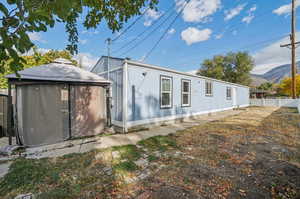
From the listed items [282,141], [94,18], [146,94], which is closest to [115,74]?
[146,94]

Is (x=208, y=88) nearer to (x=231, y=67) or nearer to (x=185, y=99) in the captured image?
(x=185, y=99)

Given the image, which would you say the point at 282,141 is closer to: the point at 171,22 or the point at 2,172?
the point at 171,22

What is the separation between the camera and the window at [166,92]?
6.86 meters

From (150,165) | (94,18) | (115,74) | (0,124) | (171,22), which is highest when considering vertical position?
(171,22)

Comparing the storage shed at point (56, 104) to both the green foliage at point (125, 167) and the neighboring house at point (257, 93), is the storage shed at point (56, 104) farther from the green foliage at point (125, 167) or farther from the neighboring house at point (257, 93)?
the neighboring house at point (257, 93)

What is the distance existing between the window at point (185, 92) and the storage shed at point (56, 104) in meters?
4.32

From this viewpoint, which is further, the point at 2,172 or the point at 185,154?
the point at 185,154

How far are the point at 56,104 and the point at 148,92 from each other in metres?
3.50

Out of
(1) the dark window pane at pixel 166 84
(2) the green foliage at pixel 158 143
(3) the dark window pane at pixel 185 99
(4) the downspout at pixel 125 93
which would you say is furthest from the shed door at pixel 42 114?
(3) the dark window pane at pixel 185 99

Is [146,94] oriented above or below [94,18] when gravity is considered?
below

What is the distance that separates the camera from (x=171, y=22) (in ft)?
22.4

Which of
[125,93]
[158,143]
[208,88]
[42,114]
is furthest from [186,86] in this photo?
[42,114]

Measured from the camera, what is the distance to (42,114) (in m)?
4.12

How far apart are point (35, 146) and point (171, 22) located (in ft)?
23.7
